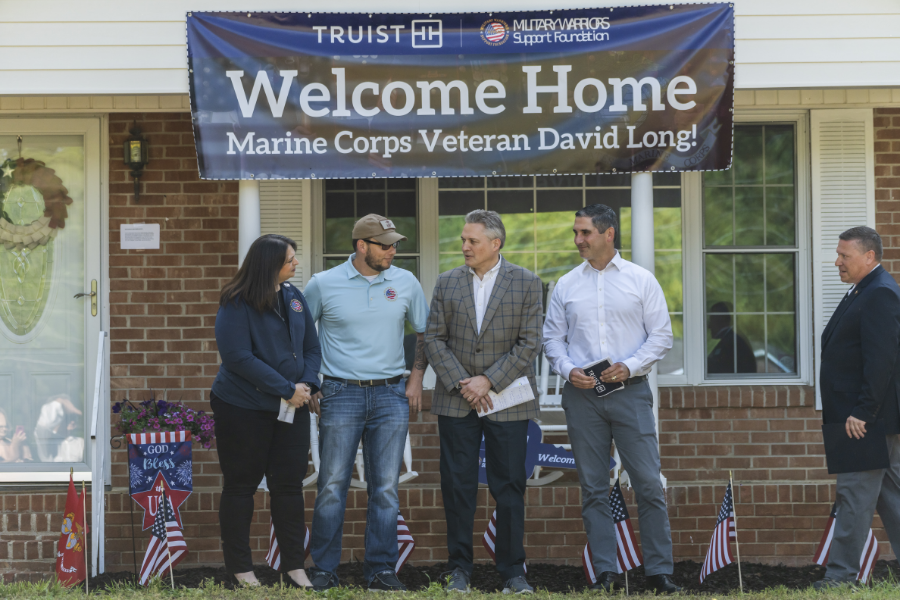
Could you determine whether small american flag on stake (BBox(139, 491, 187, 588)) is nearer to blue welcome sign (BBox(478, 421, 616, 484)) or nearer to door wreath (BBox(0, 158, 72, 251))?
blue welcome sign (BBox(478, 421, 616, 484))

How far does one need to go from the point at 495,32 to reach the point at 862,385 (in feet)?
8.88

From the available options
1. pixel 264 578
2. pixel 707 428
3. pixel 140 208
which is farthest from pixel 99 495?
pixel 707 428

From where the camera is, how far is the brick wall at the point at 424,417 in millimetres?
5617

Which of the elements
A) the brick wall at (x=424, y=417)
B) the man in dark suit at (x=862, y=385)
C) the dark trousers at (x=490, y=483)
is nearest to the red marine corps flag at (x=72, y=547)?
the brick wall at (x=424, y=417)

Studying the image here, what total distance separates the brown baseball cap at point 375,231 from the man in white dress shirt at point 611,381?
3.17ft

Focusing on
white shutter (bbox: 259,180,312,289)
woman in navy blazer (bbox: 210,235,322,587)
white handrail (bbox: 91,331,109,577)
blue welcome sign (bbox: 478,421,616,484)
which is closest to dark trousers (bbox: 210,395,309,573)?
woman in navy blazer (bbox: 210,235,322,587)

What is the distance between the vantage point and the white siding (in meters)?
5.01

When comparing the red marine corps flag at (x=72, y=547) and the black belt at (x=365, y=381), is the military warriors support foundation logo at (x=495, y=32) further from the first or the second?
the red marine corps flag at (x=72, y=547)

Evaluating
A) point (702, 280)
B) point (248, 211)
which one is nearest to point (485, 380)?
point (248, 211)

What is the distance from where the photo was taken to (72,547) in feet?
15.8

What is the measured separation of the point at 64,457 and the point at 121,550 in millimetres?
749

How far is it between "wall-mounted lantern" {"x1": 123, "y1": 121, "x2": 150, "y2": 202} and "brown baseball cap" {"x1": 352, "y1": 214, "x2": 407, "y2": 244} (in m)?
1.94

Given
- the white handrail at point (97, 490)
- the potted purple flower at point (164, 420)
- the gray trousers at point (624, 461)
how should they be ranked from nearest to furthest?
the gray trousers at point (624, 461), the white handrail at point (97, 490), the potted purple flower at point (164, 420)

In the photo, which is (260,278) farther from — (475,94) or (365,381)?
(475,94)
